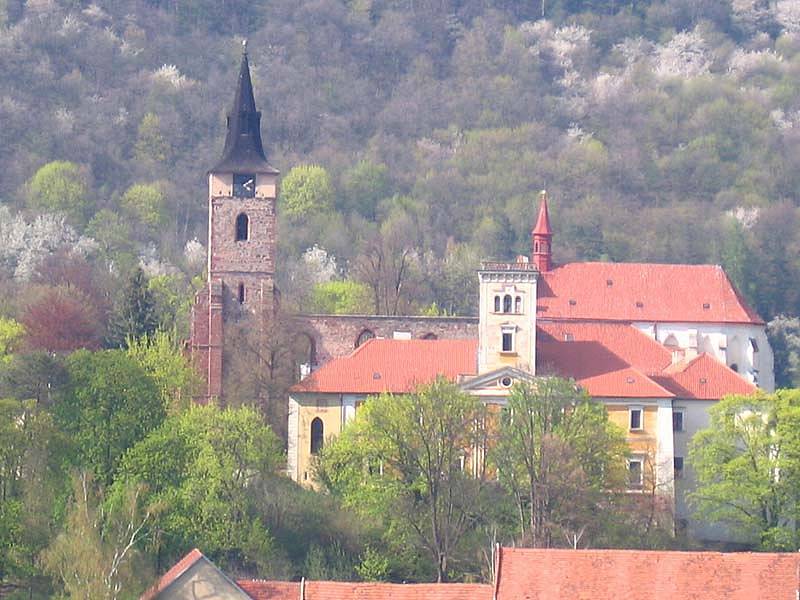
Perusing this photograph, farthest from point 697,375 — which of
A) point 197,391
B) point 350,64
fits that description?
point 350,64

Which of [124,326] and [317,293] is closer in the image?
[124,326]

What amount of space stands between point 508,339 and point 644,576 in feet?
83.3

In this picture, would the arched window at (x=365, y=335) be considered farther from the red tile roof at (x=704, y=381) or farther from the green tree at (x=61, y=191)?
the green tree at (x=61, y=191)

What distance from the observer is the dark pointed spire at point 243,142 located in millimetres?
88875

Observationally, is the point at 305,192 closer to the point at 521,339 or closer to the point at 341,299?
the point at 341,299

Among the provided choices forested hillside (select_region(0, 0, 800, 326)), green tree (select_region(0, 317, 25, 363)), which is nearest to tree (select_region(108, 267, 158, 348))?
green tree (select_region(0, 317, 25, 363))

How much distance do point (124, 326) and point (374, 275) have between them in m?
23.4

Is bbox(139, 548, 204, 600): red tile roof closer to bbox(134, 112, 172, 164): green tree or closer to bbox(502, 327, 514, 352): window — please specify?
bbox(502, 327, 514, 352): window

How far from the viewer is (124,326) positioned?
92375mm

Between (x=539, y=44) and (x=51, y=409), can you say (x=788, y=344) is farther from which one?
(x=539, y=44)

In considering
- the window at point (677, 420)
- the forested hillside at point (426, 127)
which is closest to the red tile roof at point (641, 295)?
the window at point (677, 420)

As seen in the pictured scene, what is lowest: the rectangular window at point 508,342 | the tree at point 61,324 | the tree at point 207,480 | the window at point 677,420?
the tree at point 207,480

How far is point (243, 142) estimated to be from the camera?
3521 inches

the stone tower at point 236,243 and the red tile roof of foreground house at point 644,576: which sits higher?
the stone tower at point 236,243
